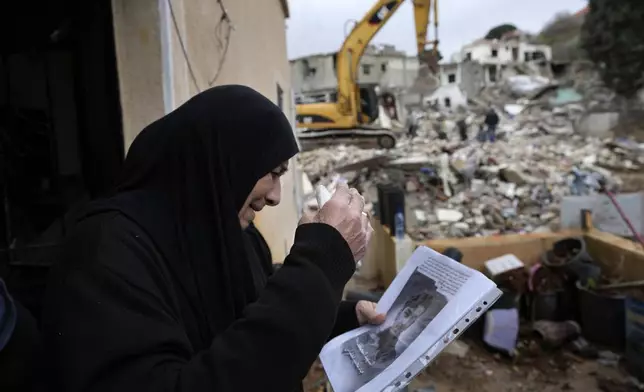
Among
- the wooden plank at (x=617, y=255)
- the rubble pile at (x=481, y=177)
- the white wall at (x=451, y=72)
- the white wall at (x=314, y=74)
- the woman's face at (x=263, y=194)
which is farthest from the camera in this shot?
the white wall at (x=451, y=72)

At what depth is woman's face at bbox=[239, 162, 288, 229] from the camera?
3.82 ft

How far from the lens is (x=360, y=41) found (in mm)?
13742

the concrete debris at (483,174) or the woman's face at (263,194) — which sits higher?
the woman's face at (263,194)

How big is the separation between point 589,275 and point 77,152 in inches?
178

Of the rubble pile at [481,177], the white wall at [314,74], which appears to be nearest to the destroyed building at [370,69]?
the white wall at [314,74]

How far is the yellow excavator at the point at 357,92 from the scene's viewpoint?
13047 millimetres

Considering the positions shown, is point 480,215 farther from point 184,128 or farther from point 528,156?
point 184,128

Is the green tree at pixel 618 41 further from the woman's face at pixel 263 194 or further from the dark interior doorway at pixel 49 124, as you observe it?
the woman's face at pixel 263 194

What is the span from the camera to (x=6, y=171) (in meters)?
2.90

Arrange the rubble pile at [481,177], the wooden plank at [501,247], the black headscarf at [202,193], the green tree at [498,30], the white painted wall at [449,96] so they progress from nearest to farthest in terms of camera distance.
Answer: the black headscarf at [202,193], the wooden plank at [501,247], the rubble pile at [481,177], the white painted wall at [449,96], the green tree at [498,30]

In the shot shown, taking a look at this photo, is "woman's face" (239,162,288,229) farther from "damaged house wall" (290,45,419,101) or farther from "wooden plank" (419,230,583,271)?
"damaged house wall" (290,45,419,101)

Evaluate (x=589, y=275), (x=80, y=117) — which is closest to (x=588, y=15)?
(x=589, y=275)

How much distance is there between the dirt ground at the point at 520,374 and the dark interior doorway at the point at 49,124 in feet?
7.13

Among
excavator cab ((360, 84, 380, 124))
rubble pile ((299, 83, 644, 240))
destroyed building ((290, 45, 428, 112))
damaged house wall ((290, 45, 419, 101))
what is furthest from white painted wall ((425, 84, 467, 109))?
Result: excavator cab ((360, 84, 380, 124))
